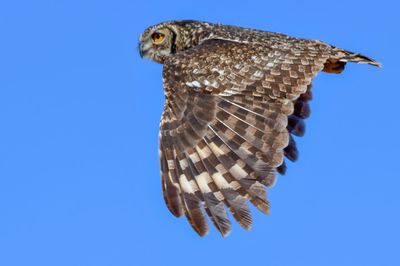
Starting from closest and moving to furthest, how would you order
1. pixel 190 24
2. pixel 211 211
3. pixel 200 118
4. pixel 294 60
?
pixel 211 211 < pixel 200 118 < pixel 294 60 < pixel 190 24

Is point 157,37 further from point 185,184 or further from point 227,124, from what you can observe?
point 185,184

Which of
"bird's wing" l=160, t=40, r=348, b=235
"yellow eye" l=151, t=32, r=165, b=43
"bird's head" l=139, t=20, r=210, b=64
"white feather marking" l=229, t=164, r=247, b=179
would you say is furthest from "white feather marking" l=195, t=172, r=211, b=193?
"yellow eye" l=151, t=32, r=165, b=43

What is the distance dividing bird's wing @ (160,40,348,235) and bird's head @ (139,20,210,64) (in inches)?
56.9

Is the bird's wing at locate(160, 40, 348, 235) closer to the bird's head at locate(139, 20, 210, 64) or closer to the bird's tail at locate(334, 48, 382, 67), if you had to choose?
the bird's tail at locate(334, 48, 382, 67)

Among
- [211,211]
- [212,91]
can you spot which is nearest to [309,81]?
[212,91]

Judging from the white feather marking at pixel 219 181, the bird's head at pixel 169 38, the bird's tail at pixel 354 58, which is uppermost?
the bird's head at pixel 169 38

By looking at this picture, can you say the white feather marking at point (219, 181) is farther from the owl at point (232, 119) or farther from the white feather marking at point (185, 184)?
the white feather marking at point (185, 184)

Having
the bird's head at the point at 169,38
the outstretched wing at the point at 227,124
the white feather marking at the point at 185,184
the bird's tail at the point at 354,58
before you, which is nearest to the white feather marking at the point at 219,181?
the outstretched wing at the point at 227,124

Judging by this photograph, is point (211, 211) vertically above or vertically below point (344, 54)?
below

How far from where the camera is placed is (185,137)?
33.8 ft

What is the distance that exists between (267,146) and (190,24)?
3.42 m

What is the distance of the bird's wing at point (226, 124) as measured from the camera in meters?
9.87

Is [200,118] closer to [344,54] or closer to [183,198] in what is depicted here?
[183,198]

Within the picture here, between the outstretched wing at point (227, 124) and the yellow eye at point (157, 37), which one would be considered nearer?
the outstretched wing at point (227, 124)
